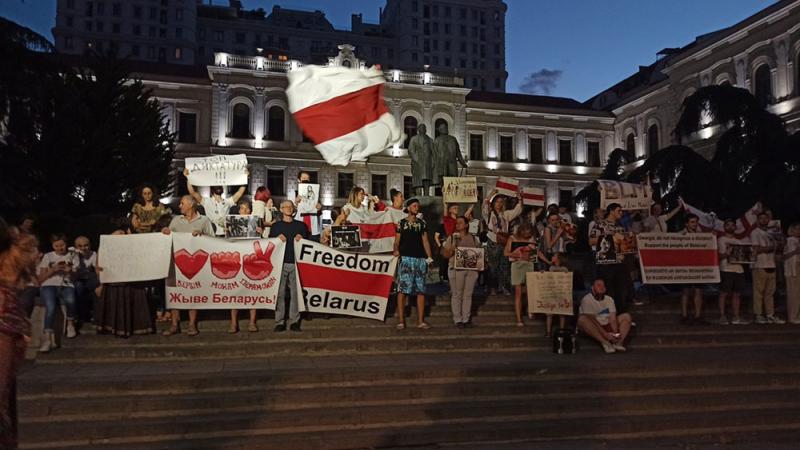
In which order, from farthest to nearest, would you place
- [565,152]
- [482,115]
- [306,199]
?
[565,152], [482,115], [306,199]

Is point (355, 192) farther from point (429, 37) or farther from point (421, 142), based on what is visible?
point (429, 37)

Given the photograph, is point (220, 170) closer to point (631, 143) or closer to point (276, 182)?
point (276, 182)

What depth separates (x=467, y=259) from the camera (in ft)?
30.7

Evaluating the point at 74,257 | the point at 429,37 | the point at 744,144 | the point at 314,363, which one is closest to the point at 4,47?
the point at 74,257

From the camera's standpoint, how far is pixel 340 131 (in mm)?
8070

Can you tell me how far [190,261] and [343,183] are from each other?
38.5 metres

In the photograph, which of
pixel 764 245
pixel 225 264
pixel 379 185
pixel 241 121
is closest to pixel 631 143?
pixel 379 185

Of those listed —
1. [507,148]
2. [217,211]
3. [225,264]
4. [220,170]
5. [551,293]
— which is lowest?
[551,293]

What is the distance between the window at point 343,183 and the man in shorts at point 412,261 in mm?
37738

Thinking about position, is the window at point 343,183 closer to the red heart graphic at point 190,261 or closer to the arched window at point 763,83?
the arched window at point 763,83

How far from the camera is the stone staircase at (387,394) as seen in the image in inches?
233

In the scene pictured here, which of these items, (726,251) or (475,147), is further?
(475,147)

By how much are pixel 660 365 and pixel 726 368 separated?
956mm

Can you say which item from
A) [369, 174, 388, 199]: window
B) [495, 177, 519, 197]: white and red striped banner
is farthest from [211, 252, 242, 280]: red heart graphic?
[369, 174, 388, 199]: window
